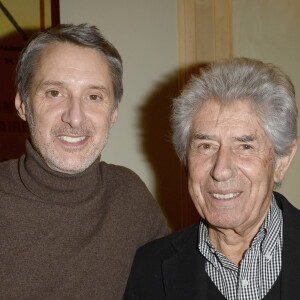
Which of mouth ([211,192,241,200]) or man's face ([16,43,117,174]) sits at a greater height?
man's face ([16,43,117,174])

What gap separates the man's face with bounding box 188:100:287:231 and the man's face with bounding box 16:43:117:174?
38cm

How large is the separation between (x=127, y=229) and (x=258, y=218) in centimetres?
51

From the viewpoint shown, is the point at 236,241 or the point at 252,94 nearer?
the point at 252,94

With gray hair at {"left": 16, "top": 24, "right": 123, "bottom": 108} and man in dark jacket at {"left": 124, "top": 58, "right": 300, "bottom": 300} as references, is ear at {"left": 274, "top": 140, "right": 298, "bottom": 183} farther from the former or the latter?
gray hair at {"left": 16, "top": 24, "right": 123, "bottom": 108}

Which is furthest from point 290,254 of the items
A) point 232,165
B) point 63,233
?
→ point 63,233

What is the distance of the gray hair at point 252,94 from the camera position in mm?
1828

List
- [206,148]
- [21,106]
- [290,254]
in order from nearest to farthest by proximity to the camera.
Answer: [290,254] < [206,148] < [21,106]

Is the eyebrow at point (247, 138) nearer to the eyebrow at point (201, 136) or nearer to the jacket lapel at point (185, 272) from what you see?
the eyebrow at point (201, 136)

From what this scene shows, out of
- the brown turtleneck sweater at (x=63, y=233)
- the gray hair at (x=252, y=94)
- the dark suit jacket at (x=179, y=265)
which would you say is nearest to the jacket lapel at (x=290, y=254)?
the dark suit jacket at (x=179, y=265)

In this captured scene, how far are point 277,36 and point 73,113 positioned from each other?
1.38m

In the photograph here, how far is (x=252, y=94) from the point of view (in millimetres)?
1832

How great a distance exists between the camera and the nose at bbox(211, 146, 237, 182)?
181 cm

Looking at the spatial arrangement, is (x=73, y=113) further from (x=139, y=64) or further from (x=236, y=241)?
(x=139, y=64)

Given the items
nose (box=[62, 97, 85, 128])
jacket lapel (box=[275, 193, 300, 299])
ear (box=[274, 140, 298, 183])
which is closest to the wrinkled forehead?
ear (box=[274, 140, 298, 183])
